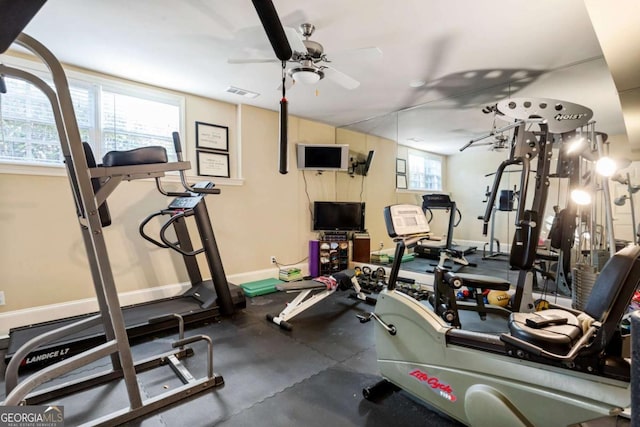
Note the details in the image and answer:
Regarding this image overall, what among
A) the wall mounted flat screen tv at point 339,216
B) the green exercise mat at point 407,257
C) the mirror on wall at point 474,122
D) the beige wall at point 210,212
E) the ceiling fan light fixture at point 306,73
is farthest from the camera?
the green exercise mat at point 407,257

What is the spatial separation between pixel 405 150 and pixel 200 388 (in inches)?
175

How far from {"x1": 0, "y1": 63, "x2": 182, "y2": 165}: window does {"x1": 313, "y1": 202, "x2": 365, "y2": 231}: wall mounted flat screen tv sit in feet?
7.83

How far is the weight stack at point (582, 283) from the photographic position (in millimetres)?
2800

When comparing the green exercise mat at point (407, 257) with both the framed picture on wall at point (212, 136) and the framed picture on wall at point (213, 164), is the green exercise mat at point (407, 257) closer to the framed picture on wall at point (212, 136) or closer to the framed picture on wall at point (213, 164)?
the framed picture on wall at point (213, 164)

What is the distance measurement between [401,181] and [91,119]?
4.30m

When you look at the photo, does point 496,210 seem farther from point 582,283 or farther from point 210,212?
point 210,212

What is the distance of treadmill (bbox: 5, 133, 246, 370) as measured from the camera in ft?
6.00

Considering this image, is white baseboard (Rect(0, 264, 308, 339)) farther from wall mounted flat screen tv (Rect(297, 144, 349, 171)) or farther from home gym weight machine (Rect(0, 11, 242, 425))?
wall mounted flat screen tv (Rect(297, 144, 349, 171))

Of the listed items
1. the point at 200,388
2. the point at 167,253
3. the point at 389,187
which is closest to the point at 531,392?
the point at 200,388

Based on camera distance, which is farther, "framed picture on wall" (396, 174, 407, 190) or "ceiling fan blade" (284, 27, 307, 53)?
"framed picture on wall" (396, 174, 407, 190)

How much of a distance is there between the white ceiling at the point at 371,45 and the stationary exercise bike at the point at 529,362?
194cm

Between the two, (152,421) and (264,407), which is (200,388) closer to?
(152,421)

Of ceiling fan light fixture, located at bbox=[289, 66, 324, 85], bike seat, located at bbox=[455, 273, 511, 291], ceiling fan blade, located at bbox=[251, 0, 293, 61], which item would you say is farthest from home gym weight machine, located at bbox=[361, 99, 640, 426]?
ceiling fan light fixture, located at bbox=[289, 66, 324, 85]

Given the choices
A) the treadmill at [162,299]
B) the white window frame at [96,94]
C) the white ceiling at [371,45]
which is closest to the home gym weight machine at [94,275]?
the treadmill at [162,299]
